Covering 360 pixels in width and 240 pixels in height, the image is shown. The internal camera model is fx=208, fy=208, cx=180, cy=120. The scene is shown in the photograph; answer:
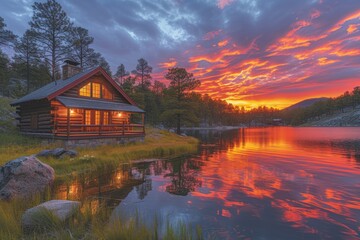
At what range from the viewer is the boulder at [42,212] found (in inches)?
223

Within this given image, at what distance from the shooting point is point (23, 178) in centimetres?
852

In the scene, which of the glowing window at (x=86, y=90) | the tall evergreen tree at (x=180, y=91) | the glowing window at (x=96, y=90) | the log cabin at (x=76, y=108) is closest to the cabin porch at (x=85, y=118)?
the log cabin at (x=76, y=108)

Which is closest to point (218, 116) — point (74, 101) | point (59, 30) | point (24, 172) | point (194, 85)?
point (194, 85)

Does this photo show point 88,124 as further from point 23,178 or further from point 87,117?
point 23,178

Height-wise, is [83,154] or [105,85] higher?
[105,85]

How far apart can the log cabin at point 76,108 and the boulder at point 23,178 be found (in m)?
9.47

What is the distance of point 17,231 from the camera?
5340 mm

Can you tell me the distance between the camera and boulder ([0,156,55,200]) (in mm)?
8031

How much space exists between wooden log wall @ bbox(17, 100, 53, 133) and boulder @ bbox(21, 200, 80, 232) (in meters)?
16.2

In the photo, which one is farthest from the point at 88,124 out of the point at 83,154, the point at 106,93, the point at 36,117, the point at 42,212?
the point at 42,212

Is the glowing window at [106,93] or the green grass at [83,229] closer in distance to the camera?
the green grass at [83,229]

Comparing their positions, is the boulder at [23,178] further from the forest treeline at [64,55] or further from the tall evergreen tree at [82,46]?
the tall evergreen tree at [82,46]

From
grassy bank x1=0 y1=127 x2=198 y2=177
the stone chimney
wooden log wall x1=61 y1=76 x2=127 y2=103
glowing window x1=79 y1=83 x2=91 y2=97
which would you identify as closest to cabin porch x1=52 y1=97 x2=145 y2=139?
wooden log wall x1=61 y1=76 x2=127 y2=103

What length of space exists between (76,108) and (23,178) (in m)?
11.3
